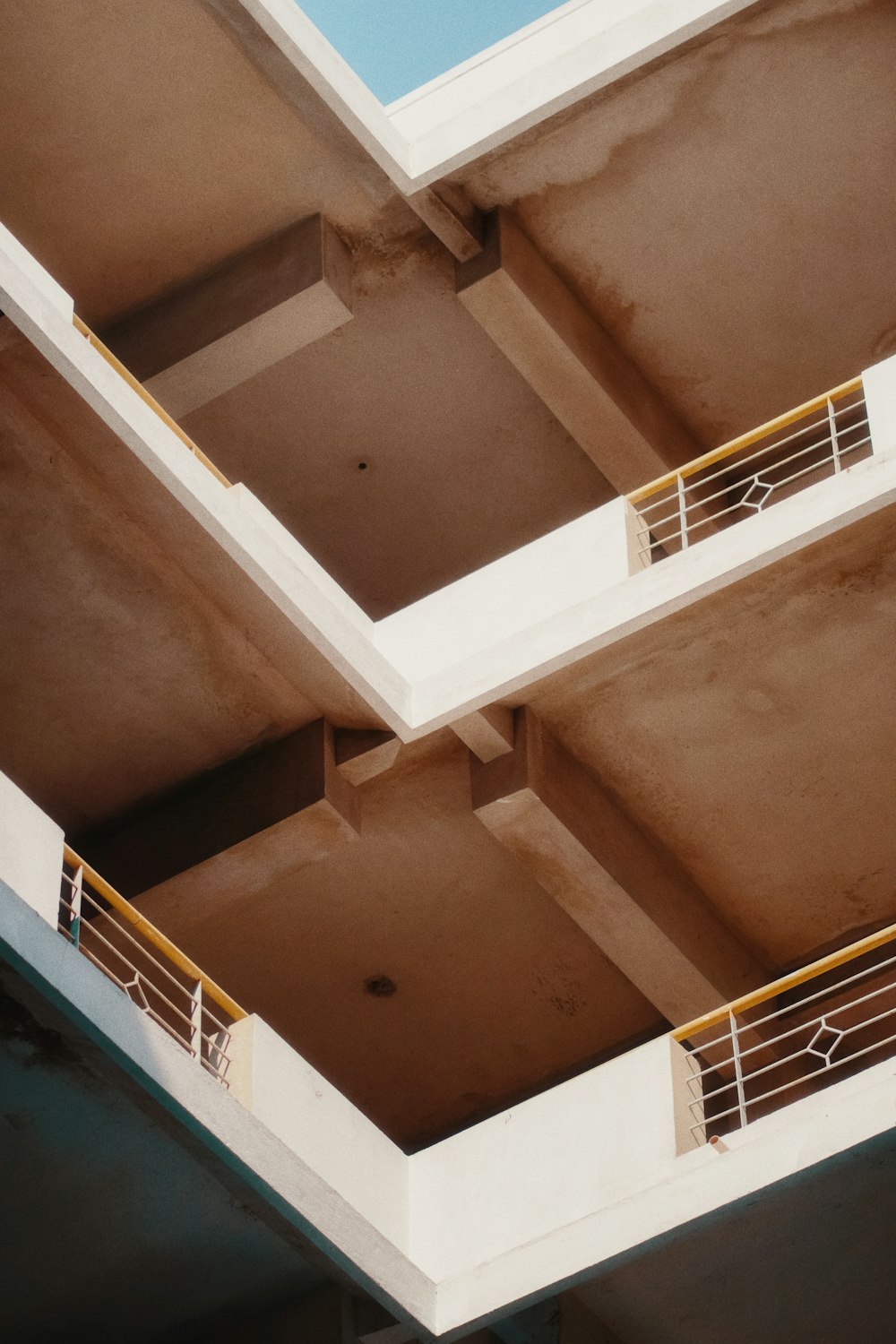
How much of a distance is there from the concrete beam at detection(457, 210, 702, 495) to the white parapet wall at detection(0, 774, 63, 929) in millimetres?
7098

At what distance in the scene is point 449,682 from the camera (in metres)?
14.6

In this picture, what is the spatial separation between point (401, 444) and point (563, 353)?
85.7 inches

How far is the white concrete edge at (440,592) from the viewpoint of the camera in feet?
44.3

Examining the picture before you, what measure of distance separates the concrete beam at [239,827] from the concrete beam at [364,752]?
0.20 feet

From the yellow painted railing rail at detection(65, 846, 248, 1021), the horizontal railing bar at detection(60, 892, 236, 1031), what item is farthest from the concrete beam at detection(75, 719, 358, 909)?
the yellow painted railing rail at detection(65, 846, 248, 1021)

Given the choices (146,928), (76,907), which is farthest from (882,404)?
(76,907)

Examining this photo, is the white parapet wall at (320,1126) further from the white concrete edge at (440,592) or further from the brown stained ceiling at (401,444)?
the brown stained ceiling at (401,444)

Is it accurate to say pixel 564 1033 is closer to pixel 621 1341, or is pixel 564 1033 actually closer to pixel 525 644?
pixel 525 644

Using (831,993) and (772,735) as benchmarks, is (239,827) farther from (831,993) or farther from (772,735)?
(831,993)

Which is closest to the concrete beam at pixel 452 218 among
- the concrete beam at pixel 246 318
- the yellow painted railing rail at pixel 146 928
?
the concrete beam at pixel 246 318

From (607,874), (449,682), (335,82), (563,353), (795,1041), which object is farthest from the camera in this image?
(563,353)

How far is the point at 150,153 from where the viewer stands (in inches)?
653

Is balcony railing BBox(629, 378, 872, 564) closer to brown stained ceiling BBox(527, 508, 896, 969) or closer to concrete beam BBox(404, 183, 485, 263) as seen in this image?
brown stained ceiling BBox(527, 508, 896, 969)

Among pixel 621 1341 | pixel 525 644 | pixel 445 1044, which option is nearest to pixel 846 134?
pixel 525 644
